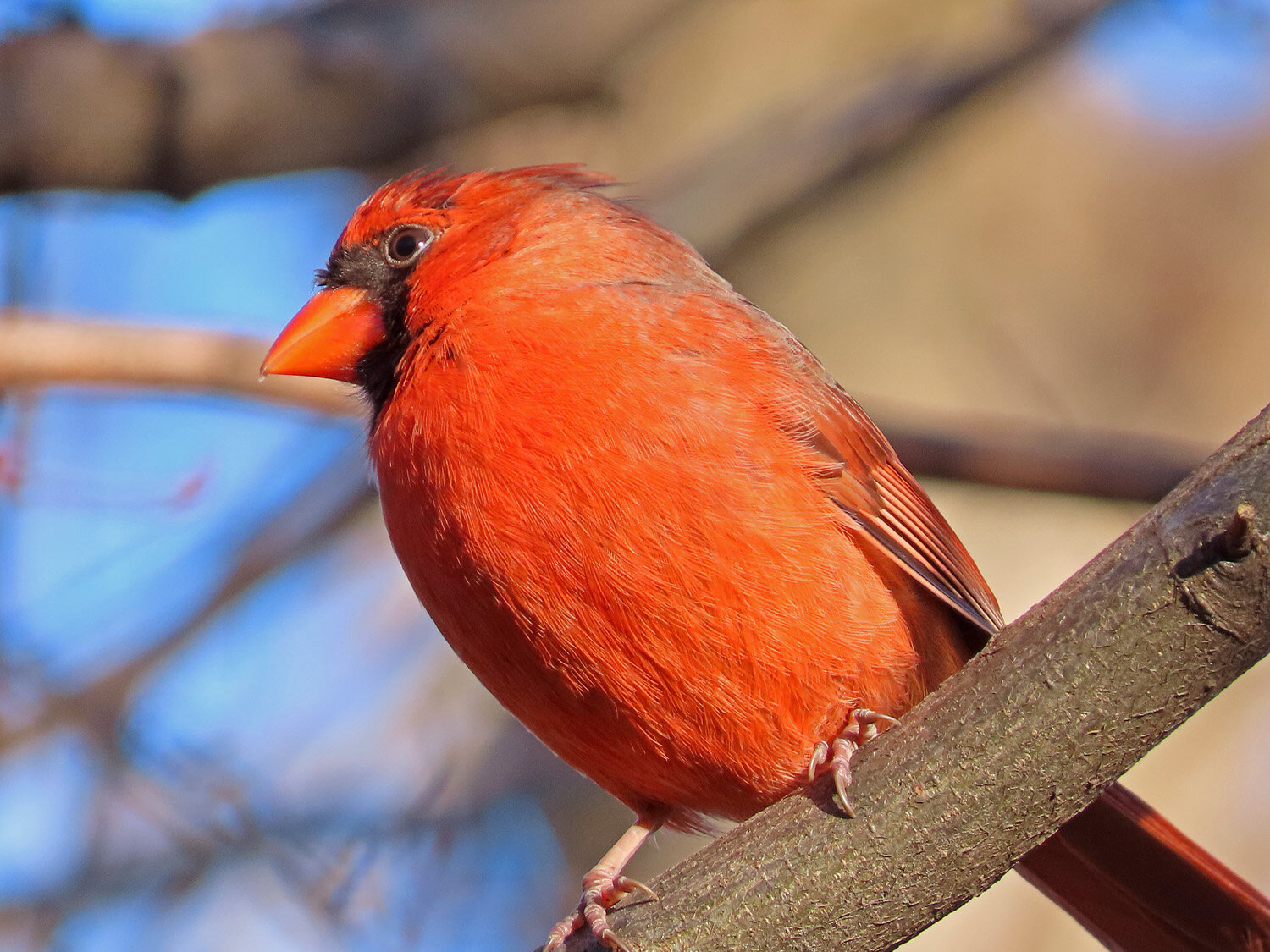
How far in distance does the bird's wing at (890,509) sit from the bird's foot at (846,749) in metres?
0.31

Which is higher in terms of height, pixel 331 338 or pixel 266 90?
pixel 266 90

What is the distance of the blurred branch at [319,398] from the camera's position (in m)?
3.62

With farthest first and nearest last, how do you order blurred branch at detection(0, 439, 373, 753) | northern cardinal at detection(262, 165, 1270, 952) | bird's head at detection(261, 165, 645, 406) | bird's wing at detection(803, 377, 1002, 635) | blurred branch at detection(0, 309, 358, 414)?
blurred branch at detection(0, 439, 373, 753)
blurred branch at detection(0, 309, 358, 414)
bird's head at detection(261, 165, 645, 406)
bird's wing at detection(803, 377, 1002, 635)
northern cardinal at detection(262, 165, 1270, 952)

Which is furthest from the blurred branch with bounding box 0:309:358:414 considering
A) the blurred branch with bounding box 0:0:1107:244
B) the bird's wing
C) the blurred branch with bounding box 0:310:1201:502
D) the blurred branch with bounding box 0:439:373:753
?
the bird's wing

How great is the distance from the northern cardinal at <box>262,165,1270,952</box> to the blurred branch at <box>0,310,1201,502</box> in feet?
2.41

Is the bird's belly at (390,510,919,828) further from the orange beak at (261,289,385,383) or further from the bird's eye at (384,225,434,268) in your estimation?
the bird's eye at (384,225,434,268)

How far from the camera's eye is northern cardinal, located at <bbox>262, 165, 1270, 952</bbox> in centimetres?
258

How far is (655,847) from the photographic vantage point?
17.7 ft

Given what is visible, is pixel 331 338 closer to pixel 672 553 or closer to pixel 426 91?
pixel 672 553

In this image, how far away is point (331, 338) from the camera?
3246 mm

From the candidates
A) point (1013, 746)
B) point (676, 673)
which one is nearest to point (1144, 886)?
point (1013, 746)

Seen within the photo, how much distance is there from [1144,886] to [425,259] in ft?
6.64

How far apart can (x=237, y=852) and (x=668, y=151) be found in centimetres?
390

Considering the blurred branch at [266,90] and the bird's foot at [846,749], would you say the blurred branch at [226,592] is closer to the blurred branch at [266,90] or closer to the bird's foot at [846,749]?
the blurred branch at [266,90]
